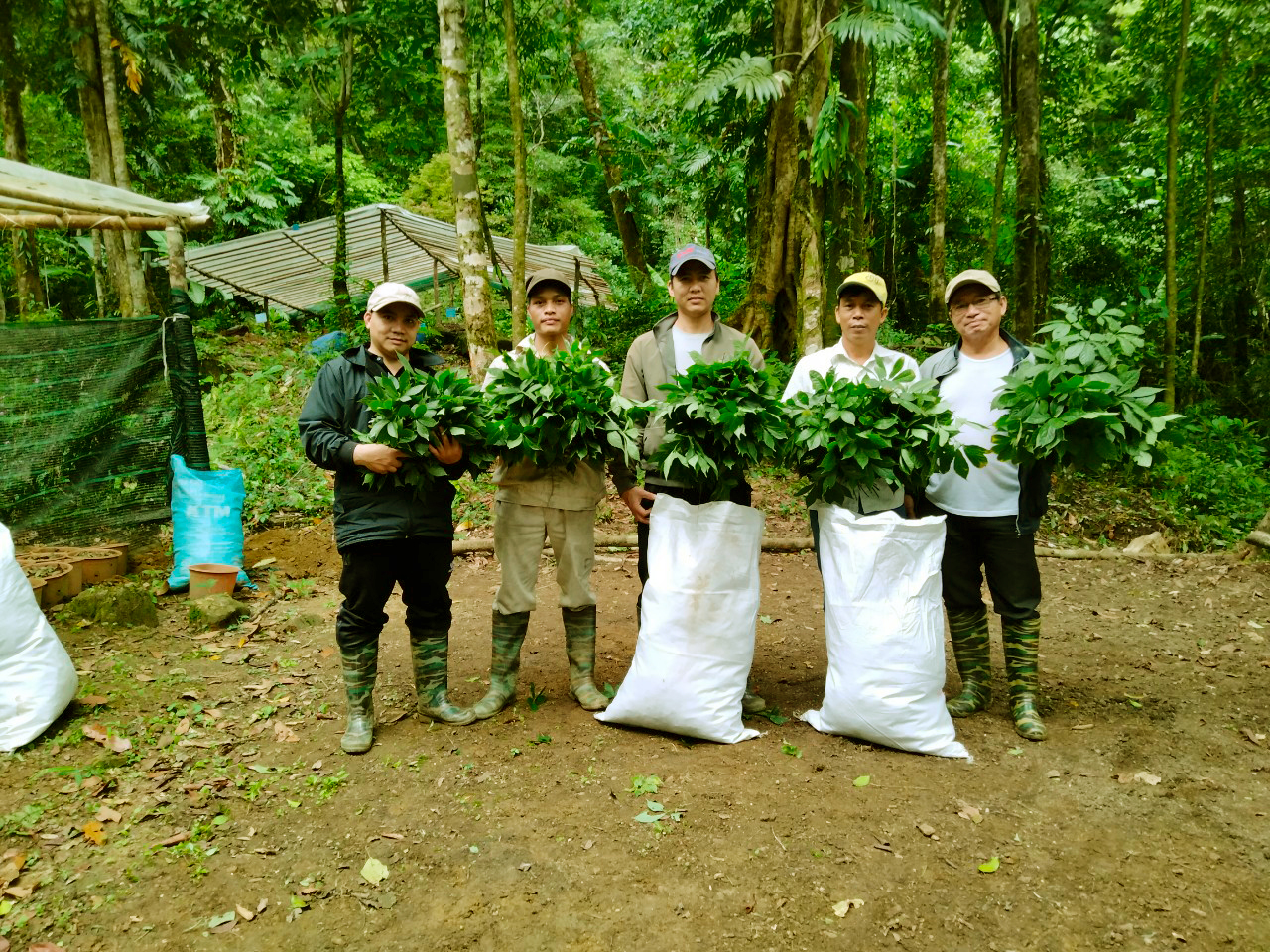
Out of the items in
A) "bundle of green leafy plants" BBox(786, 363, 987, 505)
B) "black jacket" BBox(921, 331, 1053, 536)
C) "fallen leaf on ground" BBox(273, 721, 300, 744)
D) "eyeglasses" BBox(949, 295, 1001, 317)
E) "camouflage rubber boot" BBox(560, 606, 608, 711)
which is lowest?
"fallen leaf on ground" BBox(273, 721, 300, 744)

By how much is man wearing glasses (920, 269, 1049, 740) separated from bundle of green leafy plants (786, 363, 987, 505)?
0.88ft

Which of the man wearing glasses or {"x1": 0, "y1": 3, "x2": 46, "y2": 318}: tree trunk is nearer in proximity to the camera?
the man wearing glasses

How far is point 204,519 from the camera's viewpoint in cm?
552

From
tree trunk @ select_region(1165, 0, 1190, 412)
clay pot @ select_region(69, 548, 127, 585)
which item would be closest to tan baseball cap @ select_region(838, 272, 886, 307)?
clay pot @ select_region(69, 548, 127, 585)

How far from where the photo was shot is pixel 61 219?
208 inches

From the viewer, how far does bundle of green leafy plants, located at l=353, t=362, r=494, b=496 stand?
3.22 m

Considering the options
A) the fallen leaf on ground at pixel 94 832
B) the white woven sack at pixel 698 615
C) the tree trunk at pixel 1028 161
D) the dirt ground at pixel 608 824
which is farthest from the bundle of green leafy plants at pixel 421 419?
the tree trunk at pixel 1028 161

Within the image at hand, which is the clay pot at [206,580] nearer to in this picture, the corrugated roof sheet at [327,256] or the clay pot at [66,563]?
the clay pot at [66,563]

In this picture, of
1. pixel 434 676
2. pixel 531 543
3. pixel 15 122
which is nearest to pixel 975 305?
pixel 531 543

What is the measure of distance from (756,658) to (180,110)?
18.8 metres

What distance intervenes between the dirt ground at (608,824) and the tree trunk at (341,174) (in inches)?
332

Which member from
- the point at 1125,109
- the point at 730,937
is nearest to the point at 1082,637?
the point at 730,937

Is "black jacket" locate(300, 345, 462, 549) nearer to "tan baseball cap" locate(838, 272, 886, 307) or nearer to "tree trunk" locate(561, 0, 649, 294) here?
"tan baseball cap" locate(838, 272, 886, 307)

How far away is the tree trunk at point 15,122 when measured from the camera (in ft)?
41.2
